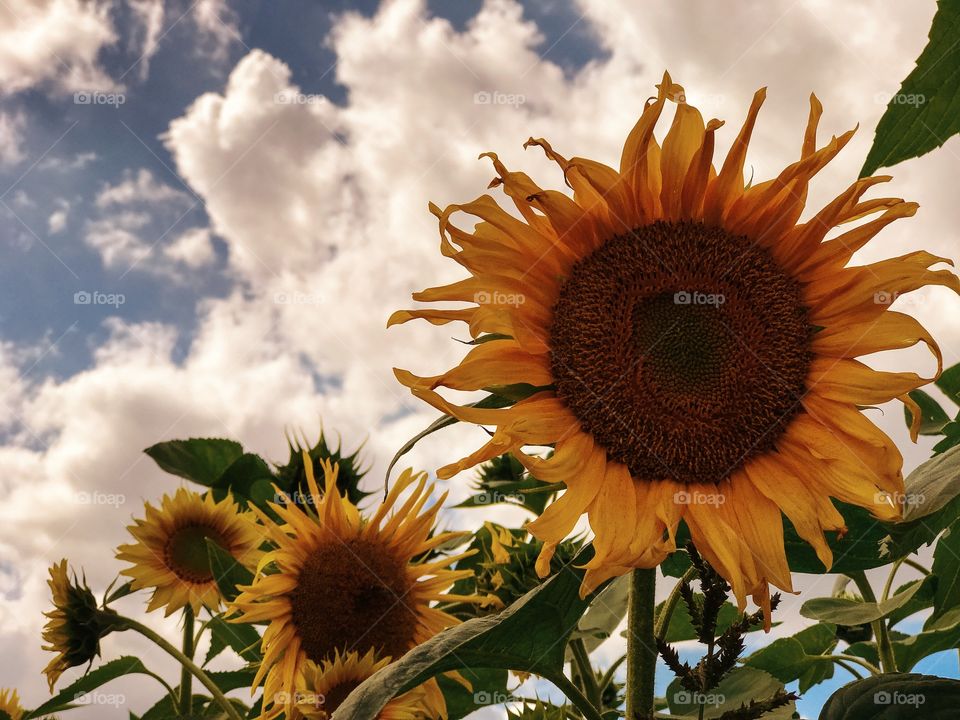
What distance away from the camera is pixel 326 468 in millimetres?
2328

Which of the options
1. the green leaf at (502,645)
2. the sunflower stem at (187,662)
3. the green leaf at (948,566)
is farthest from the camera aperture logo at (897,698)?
the sunflower stem at (187,662)

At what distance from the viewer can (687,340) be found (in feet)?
4.97

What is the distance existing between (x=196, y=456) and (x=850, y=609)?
226 centimetres

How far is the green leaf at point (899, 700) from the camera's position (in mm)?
1146

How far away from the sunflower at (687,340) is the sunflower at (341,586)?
3.01 feet

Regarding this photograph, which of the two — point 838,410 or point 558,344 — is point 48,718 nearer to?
point 558,344

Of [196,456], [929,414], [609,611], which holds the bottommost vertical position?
[609,611]

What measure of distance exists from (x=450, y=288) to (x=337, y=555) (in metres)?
1.11

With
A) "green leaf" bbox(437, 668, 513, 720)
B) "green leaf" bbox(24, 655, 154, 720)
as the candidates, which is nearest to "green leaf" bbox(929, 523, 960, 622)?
"green leaf" bbox(437, 668, 513, 720)

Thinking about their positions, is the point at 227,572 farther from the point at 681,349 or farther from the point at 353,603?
the point at 681,349

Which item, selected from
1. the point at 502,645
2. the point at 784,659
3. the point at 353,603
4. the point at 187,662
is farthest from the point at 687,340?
the point at 187,662

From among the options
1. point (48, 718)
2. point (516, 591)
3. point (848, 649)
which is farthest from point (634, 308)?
point (48, 718)

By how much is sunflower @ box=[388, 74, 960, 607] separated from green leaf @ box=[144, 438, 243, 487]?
1887 mm

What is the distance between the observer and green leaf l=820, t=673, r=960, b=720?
1.15 metres
